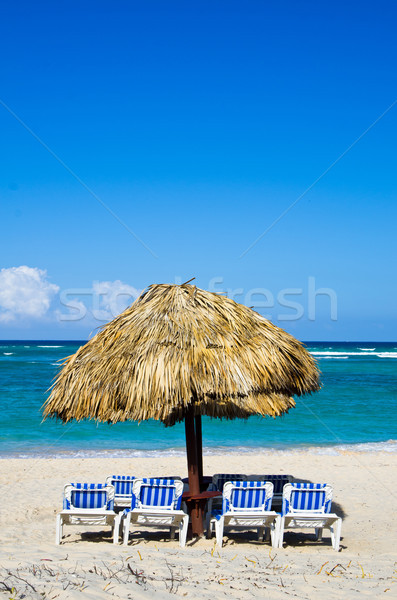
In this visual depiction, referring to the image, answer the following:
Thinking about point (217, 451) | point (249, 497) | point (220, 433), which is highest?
point (220, 433)

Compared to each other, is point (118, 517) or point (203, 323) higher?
point (203, 323)

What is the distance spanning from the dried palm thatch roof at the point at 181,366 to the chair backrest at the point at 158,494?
0.76 meters

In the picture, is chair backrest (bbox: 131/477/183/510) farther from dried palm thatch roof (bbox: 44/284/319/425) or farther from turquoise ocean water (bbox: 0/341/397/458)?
turquoise ocean water (bbox: 0/341/397/458)

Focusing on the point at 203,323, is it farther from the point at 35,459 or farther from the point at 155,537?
the point at 35,459

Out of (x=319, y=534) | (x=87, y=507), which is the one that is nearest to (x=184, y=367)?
(x=87, y=507)

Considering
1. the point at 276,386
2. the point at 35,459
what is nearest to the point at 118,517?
the point at 276,386

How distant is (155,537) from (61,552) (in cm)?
183

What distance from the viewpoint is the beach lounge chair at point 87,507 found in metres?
6.31

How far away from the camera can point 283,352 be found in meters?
6.54

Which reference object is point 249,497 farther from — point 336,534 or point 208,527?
point 336,534

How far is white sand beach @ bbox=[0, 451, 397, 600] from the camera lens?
4.02m

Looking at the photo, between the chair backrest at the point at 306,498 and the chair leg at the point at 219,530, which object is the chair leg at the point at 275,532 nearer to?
the chair backrest at the point at 306,498

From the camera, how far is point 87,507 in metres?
6.40

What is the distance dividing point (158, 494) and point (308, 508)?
5.57 ft
